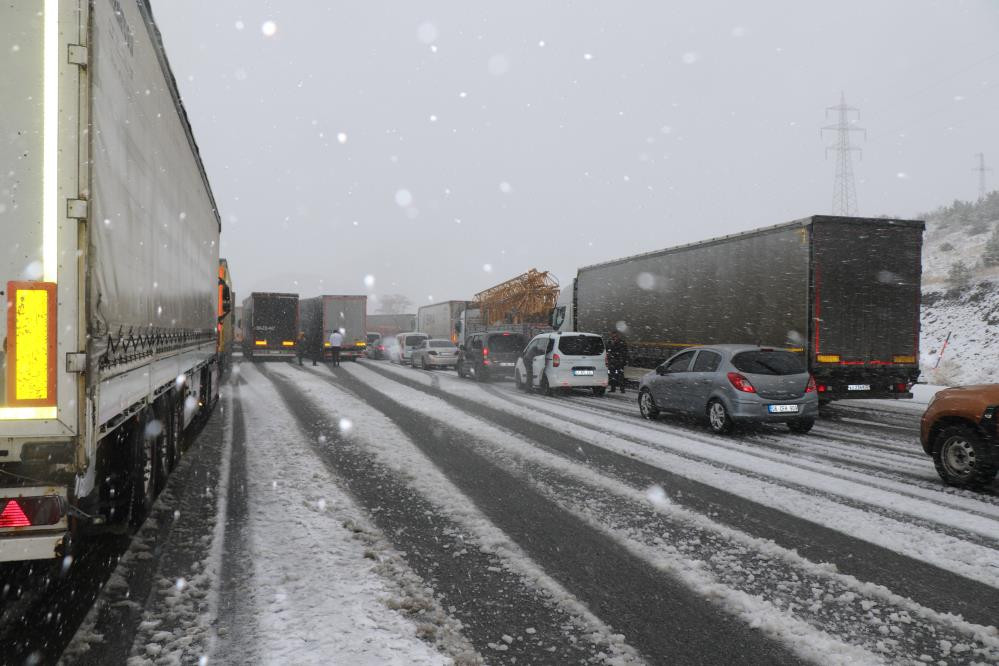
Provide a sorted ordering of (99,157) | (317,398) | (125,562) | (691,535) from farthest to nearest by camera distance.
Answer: (317,398), (691,535), (125,562), (99,157)

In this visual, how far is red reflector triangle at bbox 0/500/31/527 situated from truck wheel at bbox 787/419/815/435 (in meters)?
10.2

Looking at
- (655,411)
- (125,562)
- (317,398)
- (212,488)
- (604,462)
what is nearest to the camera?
(125,562)

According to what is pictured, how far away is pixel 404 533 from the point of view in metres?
5.33

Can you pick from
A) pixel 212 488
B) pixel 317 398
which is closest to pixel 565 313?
pixel 317 398

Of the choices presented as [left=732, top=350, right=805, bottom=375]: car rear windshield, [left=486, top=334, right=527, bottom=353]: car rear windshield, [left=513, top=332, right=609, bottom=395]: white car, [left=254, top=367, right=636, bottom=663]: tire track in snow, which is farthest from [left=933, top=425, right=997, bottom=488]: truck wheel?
[left=486, top=334, right=527, bottom=353]: car rear windshield

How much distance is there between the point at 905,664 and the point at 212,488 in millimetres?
5923

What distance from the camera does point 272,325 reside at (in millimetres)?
31641

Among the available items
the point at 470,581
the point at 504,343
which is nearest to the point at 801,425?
the point at 470,581

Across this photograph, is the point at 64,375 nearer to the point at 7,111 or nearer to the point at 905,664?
the point at 7,111

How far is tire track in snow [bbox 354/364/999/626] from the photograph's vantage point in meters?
4.10

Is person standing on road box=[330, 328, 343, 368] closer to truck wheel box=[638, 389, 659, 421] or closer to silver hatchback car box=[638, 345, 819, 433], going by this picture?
truck wheel box=[638, 389, 659, 421]

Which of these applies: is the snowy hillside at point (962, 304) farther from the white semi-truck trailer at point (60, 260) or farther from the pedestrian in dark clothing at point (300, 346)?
the pedestrian in dark clothing at point (300, 346)

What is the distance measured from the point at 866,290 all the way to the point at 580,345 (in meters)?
6.80

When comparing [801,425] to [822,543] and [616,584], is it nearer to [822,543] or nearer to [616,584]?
[822,543]
